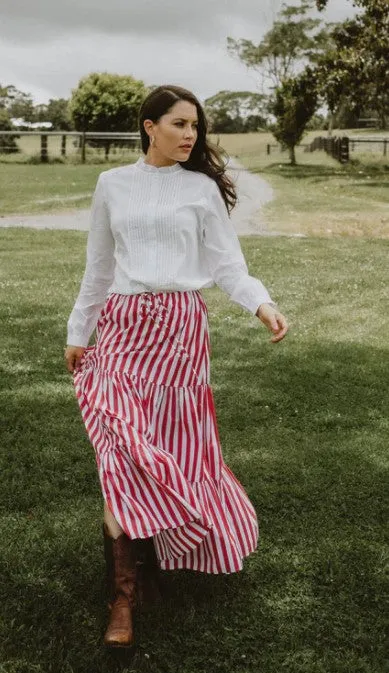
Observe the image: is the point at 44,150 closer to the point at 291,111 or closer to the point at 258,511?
the point at 291,111

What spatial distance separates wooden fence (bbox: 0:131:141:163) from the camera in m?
34.6

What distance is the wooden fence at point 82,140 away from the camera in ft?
114

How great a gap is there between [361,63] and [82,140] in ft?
42.3

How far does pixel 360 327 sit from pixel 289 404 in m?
2.66

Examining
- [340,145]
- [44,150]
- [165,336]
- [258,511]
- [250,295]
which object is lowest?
[258,511]

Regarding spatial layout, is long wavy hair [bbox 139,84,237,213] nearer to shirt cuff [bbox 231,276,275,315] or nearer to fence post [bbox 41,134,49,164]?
shirt cuff [bbox 231,276,275,315]

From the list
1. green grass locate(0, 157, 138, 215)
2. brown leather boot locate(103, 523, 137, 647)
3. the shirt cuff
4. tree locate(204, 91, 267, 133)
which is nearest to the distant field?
green grass locate(0, 157, 138, 215)

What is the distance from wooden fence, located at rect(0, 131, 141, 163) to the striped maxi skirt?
28538 mm

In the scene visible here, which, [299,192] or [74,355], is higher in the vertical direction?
[299,192]

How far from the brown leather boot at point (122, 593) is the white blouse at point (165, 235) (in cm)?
96

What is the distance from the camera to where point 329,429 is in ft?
18.8

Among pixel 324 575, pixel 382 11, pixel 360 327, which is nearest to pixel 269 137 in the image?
pixel 382 11

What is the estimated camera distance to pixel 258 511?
4438 millimetres

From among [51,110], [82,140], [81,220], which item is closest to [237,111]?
[51,110]
